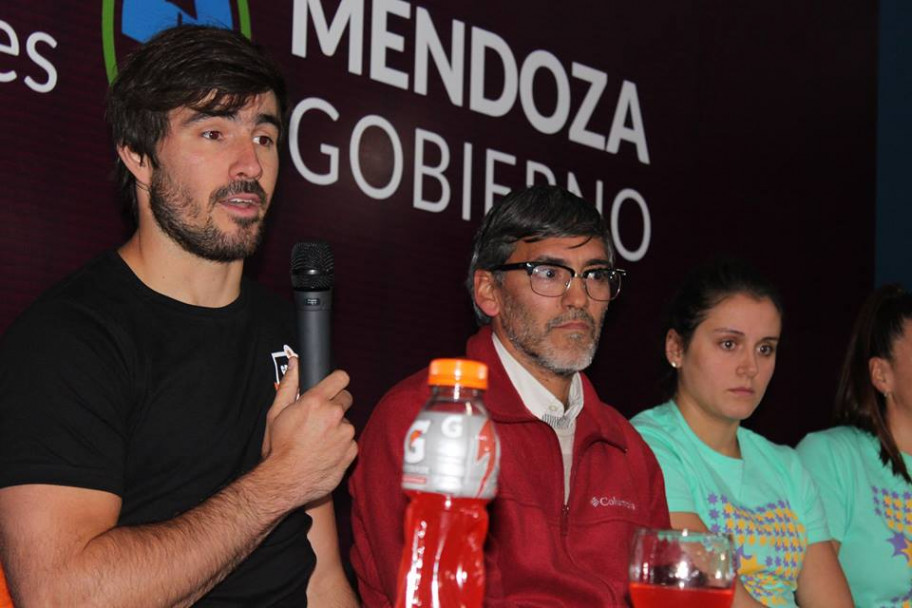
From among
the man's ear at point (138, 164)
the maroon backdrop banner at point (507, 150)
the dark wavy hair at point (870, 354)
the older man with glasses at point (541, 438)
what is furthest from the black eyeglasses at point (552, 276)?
the dark wavy hair at point (870, 354)

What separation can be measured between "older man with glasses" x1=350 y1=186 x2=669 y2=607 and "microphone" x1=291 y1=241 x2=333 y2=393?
51cm

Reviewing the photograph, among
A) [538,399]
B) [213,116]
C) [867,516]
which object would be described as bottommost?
[867,516]

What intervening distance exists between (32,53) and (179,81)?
51 cm

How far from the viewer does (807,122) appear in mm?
4043

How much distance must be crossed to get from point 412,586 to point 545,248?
4.32 ft

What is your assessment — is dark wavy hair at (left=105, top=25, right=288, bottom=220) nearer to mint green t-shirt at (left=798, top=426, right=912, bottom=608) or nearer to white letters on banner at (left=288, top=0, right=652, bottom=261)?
white letters on banner at (left=288, top=0, right=652, bottom=261)

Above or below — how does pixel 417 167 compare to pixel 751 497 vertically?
above

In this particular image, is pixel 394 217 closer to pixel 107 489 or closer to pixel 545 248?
pixel 545 248

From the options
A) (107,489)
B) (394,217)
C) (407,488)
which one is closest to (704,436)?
(394,217)

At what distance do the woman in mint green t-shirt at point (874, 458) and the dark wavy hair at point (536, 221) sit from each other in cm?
119

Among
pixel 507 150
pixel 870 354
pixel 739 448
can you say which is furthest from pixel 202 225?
pixel 870 354

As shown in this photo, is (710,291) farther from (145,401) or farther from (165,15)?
(145,401)

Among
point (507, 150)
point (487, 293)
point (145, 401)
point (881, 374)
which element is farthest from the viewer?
point (881, 374)

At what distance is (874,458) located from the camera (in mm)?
3137
